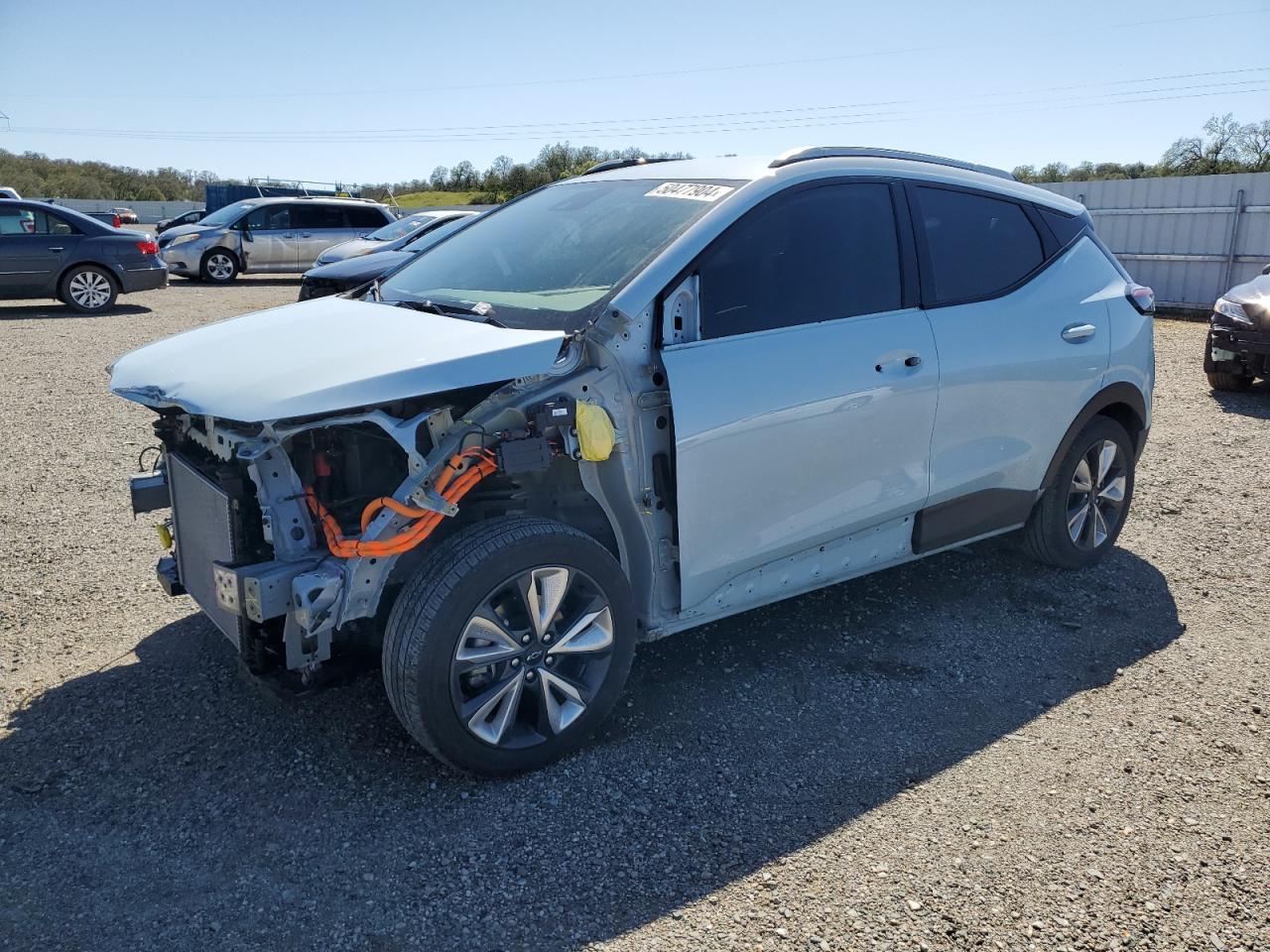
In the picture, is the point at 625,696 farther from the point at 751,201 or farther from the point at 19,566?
the point at 19,566

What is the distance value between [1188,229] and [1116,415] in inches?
538

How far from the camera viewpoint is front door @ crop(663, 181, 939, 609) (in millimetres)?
Answer: 3344

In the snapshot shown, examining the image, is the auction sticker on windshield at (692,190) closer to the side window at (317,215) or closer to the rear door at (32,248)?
the rear door at (32,248)

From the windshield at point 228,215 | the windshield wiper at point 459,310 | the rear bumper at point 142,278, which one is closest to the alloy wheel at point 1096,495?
the windshield wiper at point 459,310

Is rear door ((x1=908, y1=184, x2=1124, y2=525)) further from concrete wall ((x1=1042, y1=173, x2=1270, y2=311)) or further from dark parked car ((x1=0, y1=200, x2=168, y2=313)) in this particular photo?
dark parked car ((x1=0, y1=200, x2=168, y2=313))

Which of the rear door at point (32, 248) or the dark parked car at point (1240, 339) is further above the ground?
the rear door at point (32, 248)

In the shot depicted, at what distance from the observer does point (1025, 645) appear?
429 cm

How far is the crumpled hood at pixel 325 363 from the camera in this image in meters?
2.80

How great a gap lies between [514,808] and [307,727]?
2.89 ft

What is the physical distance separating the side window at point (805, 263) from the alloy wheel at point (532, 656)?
1.00 metres

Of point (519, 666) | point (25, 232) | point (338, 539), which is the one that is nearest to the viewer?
point (338, 539)

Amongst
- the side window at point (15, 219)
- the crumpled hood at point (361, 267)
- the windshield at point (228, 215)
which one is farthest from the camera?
the windshield at point (228, 215)

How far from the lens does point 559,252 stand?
385 centimetres

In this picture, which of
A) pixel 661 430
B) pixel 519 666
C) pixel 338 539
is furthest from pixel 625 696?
pixel 338 539
